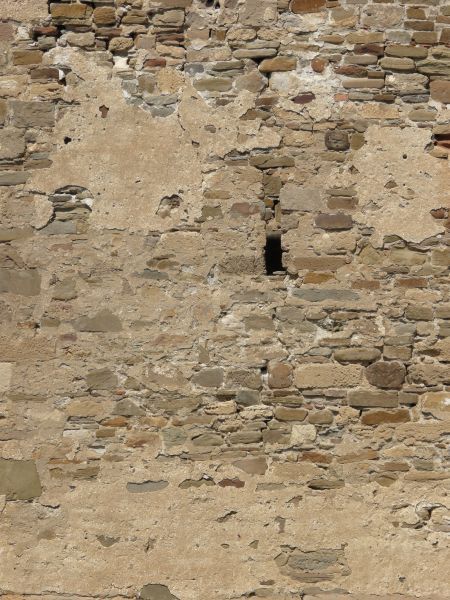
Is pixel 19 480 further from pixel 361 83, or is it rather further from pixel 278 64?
pixel 361 83

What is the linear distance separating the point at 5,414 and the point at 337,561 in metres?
1.80

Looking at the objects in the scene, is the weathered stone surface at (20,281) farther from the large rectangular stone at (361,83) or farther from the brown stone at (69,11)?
the large rectangular stone at (361,83)

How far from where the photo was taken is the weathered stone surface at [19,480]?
146 inches

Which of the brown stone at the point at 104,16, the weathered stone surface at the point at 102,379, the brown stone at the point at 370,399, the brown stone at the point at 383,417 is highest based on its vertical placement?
the brown stone at the point at 104,16

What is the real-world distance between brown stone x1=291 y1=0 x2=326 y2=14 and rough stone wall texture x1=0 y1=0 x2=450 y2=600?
19 millimetres

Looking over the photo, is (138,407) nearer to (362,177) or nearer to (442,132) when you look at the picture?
(362,177)

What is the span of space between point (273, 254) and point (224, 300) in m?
0.36

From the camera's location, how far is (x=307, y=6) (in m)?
3.88

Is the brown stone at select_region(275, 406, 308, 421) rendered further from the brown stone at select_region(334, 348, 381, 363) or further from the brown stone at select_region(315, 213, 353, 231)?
the brown stone at select_region(315, 213, 353, 231)

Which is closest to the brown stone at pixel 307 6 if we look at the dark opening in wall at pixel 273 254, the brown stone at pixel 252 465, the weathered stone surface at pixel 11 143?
the dark opening in wall at pixel 273 254

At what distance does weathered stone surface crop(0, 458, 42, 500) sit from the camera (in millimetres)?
3709

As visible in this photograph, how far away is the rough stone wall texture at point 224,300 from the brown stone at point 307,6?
19mm

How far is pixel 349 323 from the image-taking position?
3746mm

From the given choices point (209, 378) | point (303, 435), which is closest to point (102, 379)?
point (209, 378)
